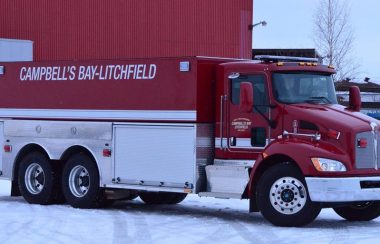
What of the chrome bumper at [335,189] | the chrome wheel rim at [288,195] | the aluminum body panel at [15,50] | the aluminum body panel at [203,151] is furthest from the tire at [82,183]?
the aluminum body panel at [15,50]

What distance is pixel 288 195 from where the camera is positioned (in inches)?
505

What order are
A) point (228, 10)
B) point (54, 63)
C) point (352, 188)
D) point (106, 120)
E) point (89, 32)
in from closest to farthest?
point (352, 188)
point (106, 120)
point (54, 63)
point (89, 32)
point (228, 10)

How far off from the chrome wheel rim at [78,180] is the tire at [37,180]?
1.77ft

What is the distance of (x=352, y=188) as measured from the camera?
40.7 feet

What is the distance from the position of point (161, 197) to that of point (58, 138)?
2411 millimetres

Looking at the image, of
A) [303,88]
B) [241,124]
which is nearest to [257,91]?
[241,124]

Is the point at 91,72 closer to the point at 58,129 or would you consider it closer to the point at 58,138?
the point at 58,129

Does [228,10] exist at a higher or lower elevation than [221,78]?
higher

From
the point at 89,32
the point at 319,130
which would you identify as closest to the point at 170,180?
the point at 319,130

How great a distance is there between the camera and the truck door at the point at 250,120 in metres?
13.5

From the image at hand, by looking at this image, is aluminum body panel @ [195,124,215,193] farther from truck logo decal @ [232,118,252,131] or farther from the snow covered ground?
the snow covered ground

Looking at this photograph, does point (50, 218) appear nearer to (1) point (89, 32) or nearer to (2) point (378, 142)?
(2) point (378, 142)

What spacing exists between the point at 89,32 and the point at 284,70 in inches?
960

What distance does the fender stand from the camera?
1245 cm
